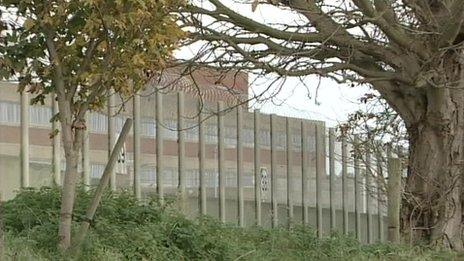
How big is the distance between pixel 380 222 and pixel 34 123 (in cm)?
949

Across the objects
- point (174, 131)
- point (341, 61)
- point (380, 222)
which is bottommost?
point (380, 222)

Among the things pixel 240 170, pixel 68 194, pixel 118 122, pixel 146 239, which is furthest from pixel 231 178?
pixel 68 194

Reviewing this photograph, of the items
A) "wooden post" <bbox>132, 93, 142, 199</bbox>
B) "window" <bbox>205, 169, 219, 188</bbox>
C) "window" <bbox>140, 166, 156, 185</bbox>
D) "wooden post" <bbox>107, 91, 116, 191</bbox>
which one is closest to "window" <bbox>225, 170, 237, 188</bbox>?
"window" <bbox>205, 169, 219, 188</bbox>

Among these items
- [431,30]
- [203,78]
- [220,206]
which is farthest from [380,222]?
[431,30]

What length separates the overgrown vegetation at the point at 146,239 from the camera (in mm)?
7445

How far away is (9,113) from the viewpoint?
10.6 metres

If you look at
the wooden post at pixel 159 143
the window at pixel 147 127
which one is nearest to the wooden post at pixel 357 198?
the wooden post at pixel 159 143

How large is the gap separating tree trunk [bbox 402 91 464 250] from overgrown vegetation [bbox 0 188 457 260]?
60.0 inches

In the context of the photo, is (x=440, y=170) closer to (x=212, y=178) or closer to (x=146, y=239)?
(x=212, y=178)

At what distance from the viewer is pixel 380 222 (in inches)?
725

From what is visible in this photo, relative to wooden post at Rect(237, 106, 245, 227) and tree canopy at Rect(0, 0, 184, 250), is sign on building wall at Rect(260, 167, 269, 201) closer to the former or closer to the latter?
wooden post at Rect(237, 106, 245, 227)

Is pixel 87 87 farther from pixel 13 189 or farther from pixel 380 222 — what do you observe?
pixel 380 222

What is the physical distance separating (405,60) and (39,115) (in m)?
4.63

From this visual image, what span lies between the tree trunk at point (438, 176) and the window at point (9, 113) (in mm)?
5207
